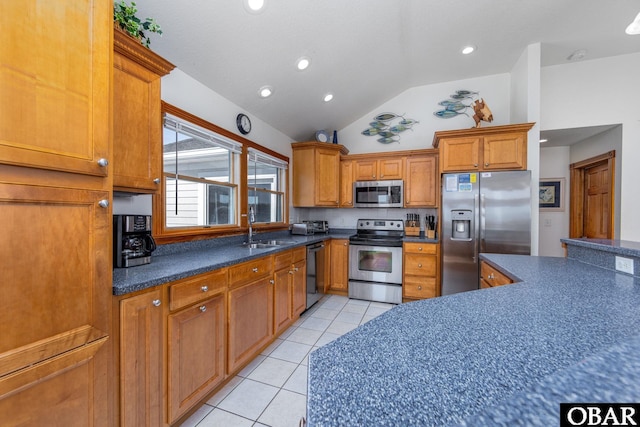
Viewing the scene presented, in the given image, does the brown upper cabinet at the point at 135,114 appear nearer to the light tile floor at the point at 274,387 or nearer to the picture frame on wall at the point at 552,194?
the light tile floor at the point at 274,387

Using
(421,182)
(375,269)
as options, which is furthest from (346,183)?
(375,269)

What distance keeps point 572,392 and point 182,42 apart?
265 cm

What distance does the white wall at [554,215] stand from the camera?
432 centimetres

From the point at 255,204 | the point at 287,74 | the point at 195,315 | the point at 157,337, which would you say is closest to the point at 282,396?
the point at 195,315

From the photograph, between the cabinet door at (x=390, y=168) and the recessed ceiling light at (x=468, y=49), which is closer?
the recessed ceiling light at (x=468, y=49)

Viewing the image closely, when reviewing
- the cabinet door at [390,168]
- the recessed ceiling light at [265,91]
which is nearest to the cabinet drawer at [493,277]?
the cabinet door at [390,168]

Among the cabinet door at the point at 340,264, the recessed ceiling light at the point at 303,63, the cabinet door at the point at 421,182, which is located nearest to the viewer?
the recessed ceiling light at the point at 303,63

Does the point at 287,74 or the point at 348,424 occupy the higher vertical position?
the point at 287,74

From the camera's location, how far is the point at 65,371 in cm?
96

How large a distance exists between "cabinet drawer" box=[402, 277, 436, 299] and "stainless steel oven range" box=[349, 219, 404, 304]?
91 mm

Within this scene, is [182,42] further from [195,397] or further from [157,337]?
[195,397]

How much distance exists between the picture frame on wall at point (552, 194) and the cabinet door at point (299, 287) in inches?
167

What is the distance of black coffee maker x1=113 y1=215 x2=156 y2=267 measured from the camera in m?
1.47

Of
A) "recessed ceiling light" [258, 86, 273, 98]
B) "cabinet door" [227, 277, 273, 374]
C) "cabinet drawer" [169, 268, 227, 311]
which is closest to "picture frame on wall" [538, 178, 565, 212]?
"recessed ceiling light" [258, 86, 273, 98]
